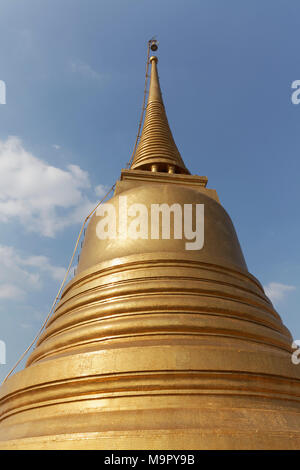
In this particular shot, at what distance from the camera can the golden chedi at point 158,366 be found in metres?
2.41

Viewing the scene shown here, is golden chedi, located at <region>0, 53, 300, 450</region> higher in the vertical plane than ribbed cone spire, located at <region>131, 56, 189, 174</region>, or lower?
lower

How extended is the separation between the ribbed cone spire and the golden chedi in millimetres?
3926

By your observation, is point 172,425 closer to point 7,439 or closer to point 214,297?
point 7,439

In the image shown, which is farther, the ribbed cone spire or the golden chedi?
the ribbed cone spire

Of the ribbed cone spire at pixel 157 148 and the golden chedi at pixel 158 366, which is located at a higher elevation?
the ribbed cone spire at pixel 157 148

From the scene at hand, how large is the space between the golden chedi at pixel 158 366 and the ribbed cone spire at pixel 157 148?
3.93 metres

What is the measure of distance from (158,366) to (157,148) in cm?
667

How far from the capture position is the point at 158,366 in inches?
114

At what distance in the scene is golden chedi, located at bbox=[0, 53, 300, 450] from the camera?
2.41 meters

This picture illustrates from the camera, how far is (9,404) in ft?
11.1

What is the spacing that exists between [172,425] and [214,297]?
1.72 m

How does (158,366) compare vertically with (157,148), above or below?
below

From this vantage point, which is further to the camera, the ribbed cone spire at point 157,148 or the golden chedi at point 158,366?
the ribbed cone spire at point 157,148

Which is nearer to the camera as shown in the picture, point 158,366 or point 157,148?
point 158,366
